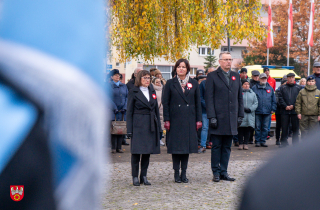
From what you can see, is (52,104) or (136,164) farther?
(136,164)

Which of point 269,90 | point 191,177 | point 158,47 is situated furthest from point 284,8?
point 191,177

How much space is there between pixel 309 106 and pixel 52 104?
929 cm

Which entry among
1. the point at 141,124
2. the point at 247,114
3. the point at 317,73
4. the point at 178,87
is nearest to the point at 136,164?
the point at 141,124

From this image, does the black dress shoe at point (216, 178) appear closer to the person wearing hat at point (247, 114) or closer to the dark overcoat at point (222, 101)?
the dark overcoat at point (222, 101)

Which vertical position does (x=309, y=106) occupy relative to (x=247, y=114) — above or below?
above

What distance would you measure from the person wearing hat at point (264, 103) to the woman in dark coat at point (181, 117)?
498 cm

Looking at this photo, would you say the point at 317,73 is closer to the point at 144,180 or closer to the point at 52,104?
the point at 144,180

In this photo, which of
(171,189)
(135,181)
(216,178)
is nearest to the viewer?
(171,189)

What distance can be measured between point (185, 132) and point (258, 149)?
16.2ft

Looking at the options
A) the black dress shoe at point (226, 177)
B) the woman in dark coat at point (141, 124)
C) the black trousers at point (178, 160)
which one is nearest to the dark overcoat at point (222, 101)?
the black trousers at point (178, 160)

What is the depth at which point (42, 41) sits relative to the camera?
2.67m

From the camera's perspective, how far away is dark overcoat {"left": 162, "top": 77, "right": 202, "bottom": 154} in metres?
7.20

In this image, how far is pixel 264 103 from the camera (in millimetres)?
11789

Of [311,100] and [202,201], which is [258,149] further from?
[202,201]
